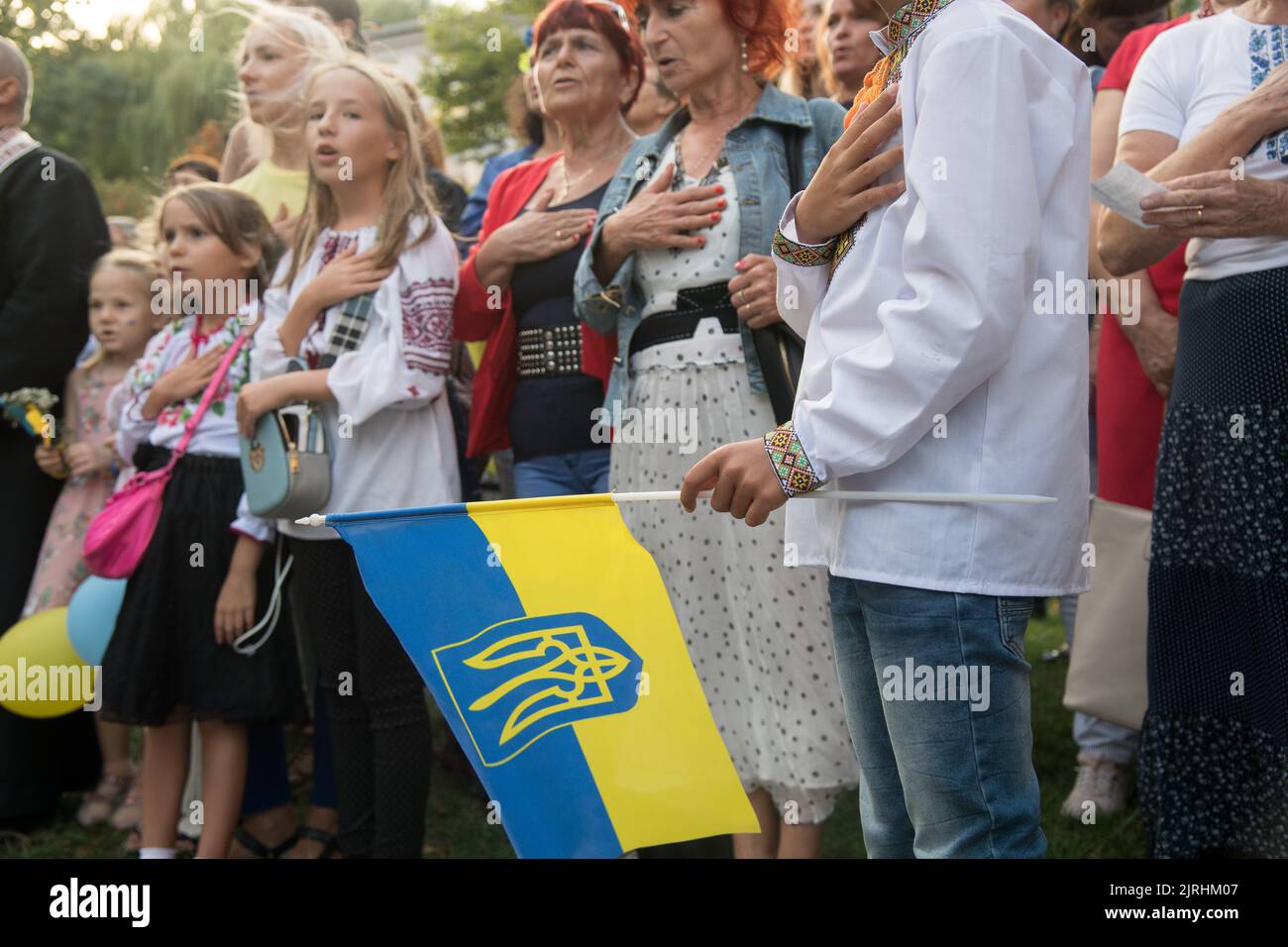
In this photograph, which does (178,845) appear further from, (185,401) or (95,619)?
(185,401)

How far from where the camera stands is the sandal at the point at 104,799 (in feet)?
14.7

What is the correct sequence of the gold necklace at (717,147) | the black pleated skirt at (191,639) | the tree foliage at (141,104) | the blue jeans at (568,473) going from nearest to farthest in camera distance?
1. the gold necklace at (717,147)
2. the blue jeans at (568,473)
3. the black pleated skirt at (191,639)
4. the tree foliage at (141,104)

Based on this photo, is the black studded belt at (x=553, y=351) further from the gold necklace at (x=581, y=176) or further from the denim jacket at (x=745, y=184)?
the gold necklace at (x=581, y=176)

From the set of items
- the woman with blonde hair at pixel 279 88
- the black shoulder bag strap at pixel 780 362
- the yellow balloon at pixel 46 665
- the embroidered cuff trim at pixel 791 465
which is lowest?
the yellow balloon at pixel 46 665

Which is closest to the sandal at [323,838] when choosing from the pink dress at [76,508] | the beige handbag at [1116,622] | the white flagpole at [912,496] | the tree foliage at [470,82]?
the pink dress at [76,508]

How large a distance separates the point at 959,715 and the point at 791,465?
417 mm

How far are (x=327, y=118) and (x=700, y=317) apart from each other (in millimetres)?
1220

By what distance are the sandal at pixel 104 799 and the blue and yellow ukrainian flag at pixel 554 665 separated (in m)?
2.91

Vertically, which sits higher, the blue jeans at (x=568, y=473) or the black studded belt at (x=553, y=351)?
the black studded belt at (x=553, y=351)

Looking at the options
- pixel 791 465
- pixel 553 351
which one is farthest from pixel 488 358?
pixel 791 465

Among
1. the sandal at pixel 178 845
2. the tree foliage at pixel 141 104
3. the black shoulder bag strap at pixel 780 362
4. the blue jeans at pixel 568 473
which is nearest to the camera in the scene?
the black shoulder bag strap at pixel 780 362

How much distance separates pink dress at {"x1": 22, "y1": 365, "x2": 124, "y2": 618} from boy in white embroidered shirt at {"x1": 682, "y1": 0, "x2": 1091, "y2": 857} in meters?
3.13

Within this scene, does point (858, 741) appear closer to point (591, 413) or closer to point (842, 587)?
point (842, 587)

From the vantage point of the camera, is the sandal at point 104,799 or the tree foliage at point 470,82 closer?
the sandal at point 104,799
